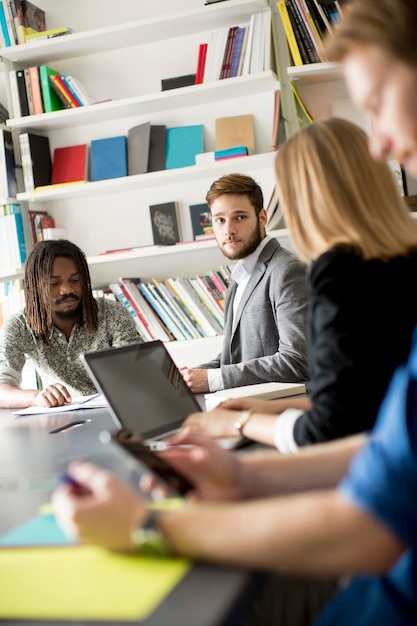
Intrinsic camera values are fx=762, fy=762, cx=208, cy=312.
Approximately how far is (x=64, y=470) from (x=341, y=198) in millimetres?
696

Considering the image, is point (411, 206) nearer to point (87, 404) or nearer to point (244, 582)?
point (87, 404)

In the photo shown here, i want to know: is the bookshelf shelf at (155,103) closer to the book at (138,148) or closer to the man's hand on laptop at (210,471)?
the book at (138,148)

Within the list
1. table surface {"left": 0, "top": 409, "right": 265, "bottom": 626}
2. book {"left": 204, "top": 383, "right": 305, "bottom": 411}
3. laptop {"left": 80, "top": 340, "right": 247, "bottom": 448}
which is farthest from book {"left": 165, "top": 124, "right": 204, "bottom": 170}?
laptop {"left": 80, "top": 340, "right": 247, "bottom": 448}

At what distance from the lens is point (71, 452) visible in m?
1.57

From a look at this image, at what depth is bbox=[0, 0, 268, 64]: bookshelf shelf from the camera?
3.26 meters

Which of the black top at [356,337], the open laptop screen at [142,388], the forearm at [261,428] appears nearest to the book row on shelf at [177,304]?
the open laptop screen at [142,388]

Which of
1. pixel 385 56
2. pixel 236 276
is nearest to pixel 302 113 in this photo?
pixel 236 276

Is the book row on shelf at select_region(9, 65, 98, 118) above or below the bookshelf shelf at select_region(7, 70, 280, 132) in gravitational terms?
above

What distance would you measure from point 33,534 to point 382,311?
0.63 metres

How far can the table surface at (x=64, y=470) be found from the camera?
0.72 metres

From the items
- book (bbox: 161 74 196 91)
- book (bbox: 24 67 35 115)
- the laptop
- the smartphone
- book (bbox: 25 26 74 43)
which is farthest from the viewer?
book (bbox: 24 67 35 115)

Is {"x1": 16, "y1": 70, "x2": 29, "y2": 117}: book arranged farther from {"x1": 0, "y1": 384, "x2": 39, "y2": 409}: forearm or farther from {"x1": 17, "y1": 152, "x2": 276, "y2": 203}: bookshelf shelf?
{"x1": 0, "y1": 384, "x2": 39, "y2": 409}: forearm

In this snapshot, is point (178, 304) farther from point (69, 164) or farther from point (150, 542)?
point (150, 542)

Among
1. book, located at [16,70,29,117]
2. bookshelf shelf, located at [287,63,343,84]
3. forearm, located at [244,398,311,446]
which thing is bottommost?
forearm, located at [244,398,311,446]
